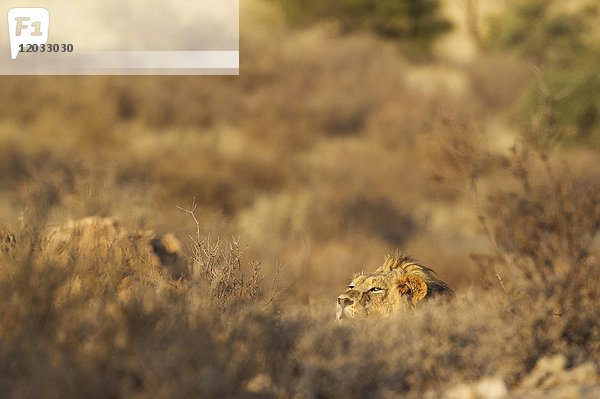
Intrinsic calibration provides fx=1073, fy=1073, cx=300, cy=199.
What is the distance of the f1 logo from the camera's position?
24328 mm

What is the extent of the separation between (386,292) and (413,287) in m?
0.15

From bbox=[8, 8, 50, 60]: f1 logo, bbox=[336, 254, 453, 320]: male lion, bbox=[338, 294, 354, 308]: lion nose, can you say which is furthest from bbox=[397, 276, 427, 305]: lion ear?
bbox=[8, 8, 50, 60]: f1 logo

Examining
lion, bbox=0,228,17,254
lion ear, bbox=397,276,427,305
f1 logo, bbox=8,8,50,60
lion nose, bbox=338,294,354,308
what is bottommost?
lion nose, bbox=338,294,354,308

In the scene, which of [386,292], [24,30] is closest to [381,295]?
[386,292]

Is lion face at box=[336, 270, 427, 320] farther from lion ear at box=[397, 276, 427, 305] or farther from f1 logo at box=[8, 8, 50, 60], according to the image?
f1 logo at box=[8, 8, 50, 60]

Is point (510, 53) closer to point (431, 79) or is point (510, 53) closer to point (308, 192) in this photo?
point (431, 79)

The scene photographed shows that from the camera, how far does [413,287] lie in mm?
5598

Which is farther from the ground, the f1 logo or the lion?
Answer: the f1 logo

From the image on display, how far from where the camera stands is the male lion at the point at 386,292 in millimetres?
5559

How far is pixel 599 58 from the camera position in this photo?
34625 millimetres

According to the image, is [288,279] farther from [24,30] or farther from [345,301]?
[24,30]

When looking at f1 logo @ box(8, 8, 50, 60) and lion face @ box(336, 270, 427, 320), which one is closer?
lion face @ box(336, 270, 427, 320)

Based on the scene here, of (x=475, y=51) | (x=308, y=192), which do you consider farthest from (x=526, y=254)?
(x=475, y=51)
